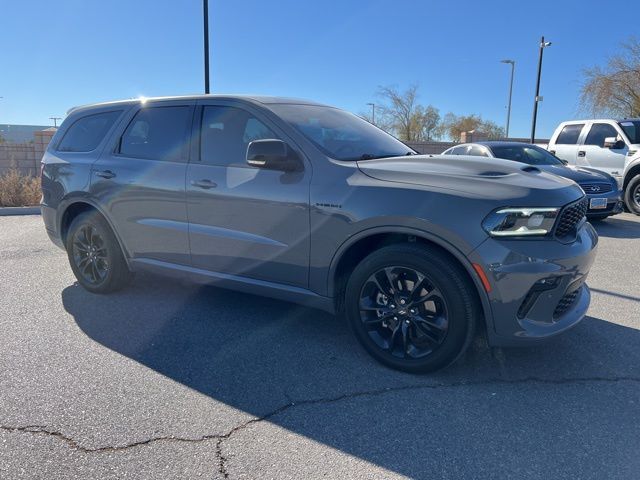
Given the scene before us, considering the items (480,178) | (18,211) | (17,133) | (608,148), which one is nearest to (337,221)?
(480,178)

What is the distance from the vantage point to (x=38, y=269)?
5.71 metres

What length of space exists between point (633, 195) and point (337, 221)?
9.09m

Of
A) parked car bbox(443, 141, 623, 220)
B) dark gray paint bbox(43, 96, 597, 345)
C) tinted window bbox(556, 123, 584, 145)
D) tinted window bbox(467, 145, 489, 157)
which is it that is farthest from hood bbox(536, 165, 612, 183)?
dark gray paint bbox(43, 96, 597, 345)

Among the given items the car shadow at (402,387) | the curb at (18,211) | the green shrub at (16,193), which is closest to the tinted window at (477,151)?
the car shadow at (402,387)

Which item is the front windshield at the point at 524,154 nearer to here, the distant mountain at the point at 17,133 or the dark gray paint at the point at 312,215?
the dark gray paint at the point at 312,215

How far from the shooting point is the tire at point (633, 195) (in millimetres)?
9703

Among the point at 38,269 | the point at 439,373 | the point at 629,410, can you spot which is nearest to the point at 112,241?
the point at 38,269

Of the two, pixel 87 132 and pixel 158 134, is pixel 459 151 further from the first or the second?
pixel 87 132

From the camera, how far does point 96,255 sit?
4645mm

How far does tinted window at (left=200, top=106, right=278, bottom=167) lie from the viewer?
3.68m

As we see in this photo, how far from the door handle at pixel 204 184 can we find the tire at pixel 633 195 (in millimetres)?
9228

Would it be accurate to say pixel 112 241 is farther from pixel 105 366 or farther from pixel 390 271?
pixel 390 271

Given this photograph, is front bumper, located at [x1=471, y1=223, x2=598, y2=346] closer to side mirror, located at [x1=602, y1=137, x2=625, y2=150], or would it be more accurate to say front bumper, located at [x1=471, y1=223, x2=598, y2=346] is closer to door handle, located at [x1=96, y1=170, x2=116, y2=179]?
door handle, located at [x1=96, y1=170, x2=116, y2=179]

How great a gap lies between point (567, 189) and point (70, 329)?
12.5 ft
